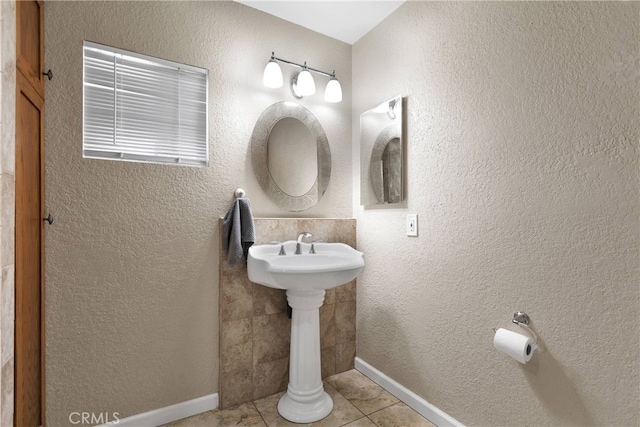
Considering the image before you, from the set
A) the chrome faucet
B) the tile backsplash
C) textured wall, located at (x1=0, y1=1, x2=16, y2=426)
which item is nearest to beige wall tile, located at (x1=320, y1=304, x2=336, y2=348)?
the tile backsplash

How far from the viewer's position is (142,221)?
1633 mm

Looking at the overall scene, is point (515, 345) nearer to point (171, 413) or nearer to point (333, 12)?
point (171, 413)

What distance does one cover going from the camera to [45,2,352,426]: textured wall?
57.7 inches

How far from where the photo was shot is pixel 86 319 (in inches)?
59.6

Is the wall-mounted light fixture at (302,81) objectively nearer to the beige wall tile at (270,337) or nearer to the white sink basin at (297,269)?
the white sink basin at (297,269)

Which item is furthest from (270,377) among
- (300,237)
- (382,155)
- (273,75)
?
(273,75)

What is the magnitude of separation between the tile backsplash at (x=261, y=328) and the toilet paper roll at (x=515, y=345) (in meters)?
1.09

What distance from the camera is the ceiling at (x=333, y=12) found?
191 cm

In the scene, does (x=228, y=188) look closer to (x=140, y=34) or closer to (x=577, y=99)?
(x=140, y=34)

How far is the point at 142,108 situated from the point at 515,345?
2069 mm

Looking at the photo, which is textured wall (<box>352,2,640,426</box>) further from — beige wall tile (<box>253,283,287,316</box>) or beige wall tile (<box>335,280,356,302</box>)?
beige wall tile (<box>253,283,287,316</box>)

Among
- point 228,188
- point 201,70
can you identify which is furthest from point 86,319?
point 201,70

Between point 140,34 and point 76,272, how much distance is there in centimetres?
124

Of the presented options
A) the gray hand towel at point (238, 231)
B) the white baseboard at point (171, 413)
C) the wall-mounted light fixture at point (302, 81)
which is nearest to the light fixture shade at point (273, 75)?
the wall-mounted light fixture at point (302, 81)
